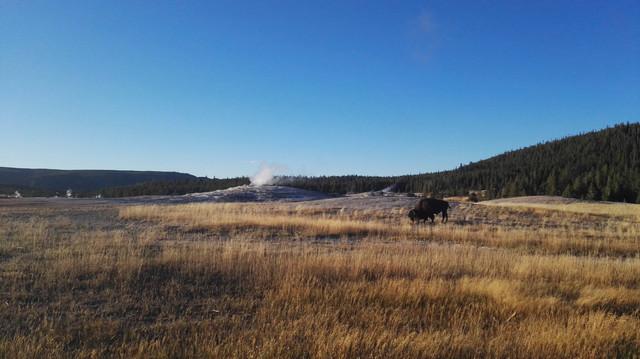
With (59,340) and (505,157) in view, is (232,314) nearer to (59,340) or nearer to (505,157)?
(59,340)

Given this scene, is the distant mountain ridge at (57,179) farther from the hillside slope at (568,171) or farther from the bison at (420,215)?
the bison at (420,215)

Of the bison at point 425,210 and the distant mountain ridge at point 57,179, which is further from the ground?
the distant mountain ridge at point 57,179

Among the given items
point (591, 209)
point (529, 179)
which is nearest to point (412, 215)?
point (591, 209)

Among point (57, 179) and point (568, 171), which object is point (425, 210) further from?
point (57, 179)

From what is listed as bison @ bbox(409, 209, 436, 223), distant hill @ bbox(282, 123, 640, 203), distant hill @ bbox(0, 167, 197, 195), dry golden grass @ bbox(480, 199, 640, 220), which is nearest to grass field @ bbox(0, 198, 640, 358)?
bison @ bbox(409, 209, 436, 223)

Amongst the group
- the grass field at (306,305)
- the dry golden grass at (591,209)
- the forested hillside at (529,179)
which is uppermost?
the forested hillside at (529,179)

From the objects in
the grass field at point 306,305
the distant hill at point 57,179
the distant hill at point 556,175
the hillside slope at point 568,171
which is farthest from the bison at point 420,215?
the distant hill at point 57,179

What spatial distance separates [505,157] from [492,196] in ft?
242

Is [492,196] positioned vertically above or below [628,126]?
below

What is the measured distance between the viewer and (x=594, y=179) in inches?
3248

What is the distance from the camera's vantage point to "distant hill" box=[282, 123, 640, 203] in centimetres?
8094

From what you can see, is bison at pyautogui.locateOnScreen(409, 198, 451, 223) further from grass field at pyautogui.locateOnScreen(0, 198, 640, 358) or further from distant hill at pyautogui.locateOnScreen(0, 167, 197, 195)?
distant hill at pyautogui.locateOnScreen(0, 167, 197, 195)

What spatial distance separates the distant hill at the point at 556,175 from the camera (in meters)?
80.9

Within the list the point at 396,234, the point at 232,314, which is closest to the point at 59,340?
the point at 232,314
